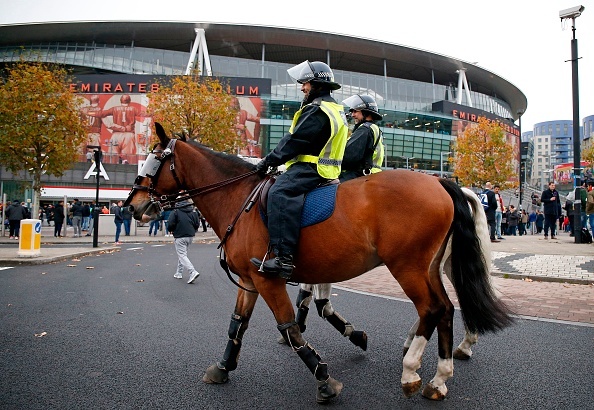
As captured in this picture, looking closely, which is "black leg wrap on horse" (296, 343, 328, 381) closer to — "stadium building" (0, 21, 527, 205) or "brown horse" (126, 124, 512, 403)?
"brown horse" (126, 124, 512, 403)

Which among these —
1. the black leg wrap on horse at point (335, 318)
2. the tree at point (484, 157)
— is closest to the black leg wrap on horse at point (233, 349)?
the black leg wrap on horse at point (335, 318)

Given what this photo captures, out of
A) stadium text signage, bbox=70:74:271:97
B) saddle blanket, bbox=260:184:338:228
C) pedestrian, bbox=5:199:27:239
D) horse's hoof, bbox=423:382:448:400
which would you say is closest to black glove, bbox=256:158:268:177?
saddle blanket, bbox=260:184:338:228

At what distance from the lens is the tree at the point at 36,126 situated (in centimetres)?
2081

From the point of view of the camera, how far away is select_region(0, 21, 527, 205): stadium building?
171ft

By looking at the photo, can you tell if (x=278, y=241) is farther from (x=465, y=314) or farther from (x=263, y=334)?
(x=263, y=334)

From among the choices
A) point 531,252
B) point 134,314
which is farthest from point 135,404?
point 531,252

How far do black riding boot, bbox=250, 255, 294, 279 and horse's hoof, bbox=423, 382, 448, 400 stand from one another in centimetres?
142

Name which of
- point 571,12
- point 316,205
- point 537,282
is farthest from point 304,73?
point 571,12

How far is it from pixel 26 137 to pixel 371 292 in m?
20.2

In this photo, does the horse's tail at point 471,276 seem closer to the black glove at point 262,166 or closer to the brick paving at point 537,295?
the black glove at point 262,166

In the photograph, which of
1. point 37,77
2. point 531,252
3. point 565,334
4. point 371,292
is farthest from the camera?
point 37,77

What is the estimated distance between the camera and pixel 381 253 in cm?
340

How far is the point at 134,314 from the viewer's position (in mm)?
6047

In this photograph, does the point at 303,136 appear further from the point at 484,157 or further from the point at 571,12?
the point at 484,157
